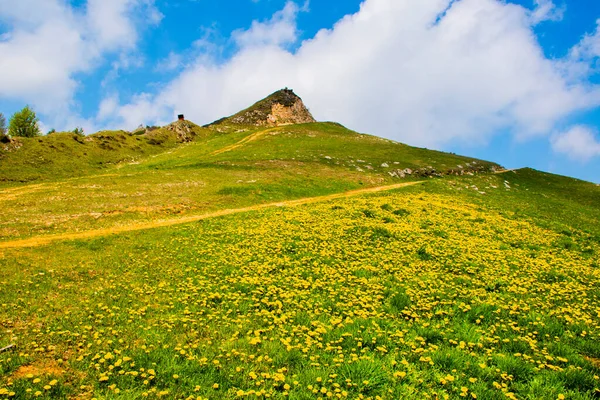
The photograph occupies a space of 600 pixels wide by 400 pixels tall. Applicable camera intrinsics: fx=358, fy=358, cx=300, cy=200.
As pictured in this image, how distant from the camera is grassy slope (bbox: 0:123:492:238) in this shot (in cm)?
2844

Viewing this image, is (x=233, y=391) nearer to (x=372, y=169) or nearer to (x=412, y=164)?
(x=372, y=169)

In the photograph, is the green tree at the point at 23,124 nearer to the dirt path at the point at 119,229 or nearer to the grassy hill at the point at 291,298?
the grassy hill at the point at 291,298

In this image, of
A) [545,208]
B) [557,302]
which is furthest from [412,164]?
[557,302]

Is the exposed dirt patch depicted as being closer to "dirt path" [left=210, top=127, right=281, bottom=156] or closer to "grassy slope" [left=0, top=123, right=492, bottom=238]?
"grassy slope" [left=0, top=123, right=492, bottom=238]

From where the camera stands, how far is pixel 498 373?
9.88 meters

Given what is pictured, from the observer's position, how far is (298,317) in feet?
41.8

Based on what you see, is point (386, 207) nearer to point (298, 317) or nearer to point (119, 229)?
Result: point (298, 317)

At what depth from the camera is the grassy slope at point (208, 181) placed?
2844cm

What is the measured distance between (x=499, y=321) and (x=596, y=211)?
133ft

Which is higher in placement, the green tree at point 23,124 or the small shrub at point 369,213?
the green tree at point 23,124

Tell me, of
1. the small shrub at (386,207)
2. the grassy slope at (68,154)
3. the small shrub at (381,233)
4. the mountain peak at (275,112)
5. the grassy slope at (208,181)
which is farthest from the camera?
the mountain peak at (275,112)

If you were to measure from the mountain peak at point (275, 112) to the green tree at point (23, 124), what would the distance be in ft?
167

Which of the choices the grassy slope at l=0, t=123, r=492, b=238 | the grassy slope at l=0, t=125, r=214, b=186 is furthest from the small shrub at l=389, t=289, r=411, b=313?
the grassy slope at l=0, t=125, r=214, b=186

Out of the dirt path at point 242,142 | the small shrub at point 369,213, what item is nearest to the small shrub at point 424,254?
the small shrub at point 369,213
